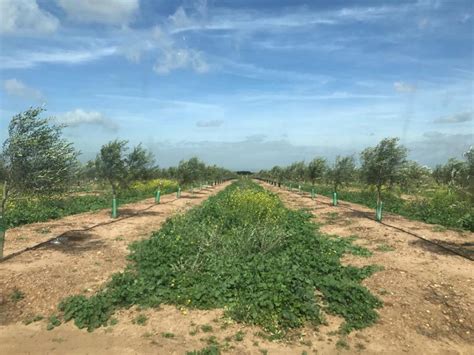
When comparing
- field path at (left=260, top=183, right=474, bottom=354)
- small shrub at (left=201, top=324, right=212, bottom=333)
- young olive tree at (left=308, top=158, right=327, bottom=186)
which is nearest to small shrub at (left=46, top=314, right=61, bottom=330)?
small shrub at (left=201, top=324, right=212, bottom=333)

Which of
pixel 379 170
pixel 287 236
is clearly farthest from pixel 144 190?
pixel 287 236

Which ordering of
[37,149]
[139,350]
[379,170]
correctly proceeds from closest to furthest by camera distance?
[139,350] → [37,149] → [379,170]

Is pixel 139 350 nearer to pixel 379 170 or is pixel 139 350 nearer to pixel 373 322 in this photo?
pixel 373 322

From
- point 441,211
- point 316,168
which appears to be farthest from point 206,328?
point 316,168

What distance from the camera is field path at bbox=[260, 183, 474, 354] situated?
22.3 ft

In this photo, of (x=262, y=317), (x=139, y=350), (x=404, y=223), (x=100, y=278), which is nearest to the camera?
(x=139, y=350)

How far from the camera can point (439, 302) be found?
8.32m

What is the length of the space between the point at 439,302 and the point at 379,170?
530 inches

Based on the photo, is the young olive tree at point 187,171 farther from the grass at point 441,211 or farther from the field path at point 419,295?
the field path at point 419,295

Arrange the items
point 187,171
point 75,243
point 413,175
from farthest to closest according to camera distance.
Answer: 1. point 187,171
2. point 413,175
3. point 75,243

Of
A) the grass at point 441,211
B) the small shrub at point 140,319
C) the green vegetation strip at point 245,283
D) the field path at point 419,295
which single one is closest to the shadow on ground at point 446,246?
the field path at point 419,295

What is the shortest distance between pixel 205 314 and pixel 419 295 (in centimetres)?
489

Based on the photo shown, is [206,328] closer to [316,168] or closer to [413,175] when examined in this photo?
[413,175]

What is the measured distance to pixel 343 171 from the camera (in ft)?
105
